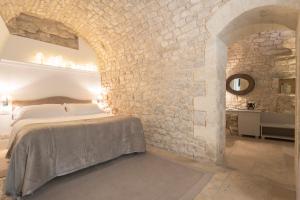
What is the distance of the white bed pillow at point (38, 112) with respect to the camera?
3.26m

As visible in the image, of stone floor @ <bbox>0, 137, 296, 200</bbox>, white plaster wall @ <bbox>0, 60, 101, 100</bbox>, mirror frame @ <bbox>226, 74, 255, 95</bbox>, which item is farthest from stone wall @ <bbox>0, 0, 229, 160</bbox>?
mirror frame @ <bbox>226, 74, 255, 95</bbox>

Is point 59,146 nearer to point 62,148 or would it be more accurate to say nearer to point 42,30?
point 62,148

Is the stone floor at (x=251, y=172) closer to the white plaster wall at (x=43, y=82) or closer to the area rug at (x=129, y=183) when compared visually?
the area rug at (x=129, y=183)

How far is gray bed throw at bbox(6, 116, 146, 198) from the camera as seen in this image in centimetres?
179

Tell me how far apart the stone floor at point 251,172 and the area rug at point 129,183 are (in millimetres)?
186

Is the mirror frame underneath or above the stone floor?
above

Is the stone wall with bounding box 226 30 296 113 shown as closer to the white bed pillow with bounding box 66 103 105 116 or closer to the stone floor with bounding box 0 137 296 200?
the stone floor with bounding box 0 137 296 200

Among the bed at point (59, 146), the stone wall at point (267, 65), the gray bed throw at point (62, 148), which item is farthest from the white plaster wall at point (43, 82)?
the stone wall at point (267, 65)

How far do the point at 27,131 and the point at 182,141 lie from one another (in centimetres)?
233

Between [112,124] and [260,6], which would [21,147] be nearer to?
[112,124]

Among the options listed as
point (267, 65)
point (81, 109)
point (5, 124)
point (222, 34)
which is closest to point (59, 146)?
point (81, 109)

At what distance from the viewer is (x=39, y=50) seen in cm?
407

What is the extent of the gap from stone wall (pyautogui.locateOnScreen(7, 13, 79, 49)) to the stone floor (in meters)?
3.66

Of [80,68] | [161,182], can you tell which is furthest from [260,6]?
[80,68]
